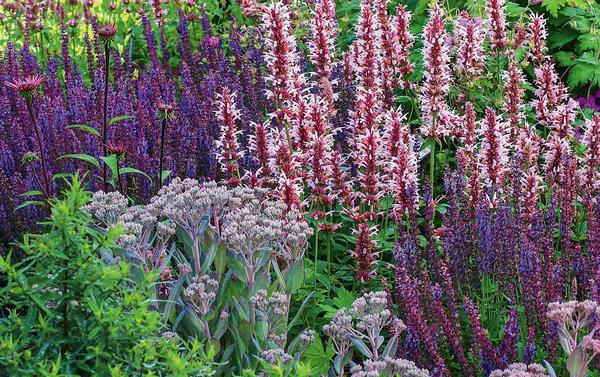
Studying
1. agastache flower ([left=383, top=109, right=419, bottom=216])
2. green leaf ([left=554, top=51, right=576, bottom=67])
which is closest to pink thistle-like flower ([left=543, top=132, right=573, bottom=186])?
agastache flower ([left=383, top=109, right=419, bottom=216])

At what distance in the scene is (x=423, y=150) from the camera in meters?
4.90

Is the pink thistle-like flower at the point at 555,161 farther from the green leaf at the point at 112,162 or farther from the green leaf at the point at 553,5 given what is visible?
the green leaf at the point at 553,5

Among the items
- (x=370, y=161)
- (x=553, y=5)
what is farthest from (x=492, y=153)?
(x=553, y=5)

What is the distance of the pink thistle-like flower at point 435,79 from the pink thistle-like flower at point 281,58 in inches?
25.9

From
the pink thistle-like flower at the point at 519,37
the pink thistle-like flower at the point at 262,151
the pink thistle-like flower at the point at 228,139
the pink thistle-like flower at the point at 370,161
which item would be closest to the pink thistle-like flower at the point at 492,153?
the pink thistle-like flower at the point at 370,161

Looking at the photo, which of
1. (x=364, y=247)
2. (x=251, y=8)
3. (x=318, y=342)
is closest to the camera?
(x=318, y=342)

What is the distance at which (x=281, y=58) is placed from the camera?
416 centimetres

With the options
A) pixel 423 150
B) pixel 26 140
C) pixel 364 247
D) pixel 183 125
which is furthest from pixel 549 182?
pixel 26 140

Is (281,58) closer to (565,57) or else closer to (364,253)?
(364,253)

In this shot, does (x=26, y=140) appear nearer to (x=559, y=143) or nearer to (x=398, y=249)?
(x=398, y=249)

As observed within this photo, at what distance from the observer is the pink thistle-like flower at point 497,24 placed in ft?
15.5

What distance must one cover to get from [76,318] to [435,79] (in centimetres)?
275

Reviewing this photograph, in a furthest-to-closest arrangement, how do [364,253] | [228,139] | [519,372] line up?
1. [228,139]
2. [364,253]
3. [519,372]

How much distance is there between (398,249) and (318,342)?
18.7 inches
